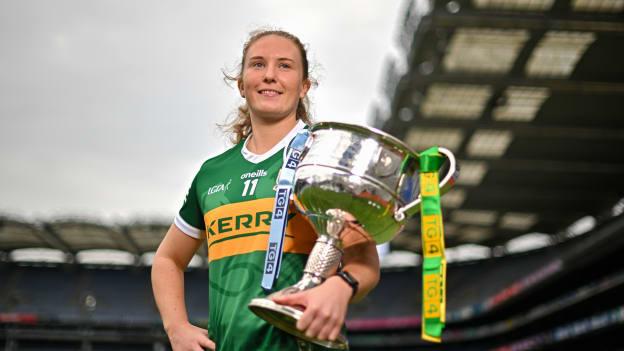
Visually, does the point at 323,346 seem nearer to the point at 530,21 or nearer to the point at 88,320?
the point at 530,21

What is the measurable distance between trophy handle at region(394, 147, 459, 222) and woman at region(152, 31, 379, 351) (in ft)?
0.36

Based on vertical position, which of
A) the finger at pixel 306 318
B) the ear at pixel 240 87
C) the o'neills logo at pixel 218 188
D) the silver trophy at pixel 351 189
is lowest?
the finger at pixel 306 318

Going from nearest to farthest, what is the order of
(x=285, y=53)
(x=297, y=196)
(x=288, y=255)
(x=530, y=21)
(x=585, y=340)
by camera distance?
1. (x=297, y=196)
2. (x=288, y=255)
3. (x=285, y=53)
4. (x=530, y=21)
5. (x=585, y=340)

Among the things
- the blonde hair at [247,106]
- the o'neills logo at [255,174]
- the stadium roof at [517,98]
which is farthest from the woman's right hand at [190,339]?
the stadium roof at [517,98]

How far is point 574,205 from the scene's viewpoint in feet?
90.0

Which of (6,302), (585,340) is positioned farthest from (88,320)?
(585,340)

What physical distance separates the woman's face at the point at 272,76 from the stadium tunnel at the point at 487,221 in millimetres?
13852

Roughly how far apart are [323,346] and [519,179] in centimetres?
2394

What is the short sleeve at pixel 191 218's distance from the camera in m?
2.25

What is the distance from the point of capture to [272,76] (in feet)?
6.64

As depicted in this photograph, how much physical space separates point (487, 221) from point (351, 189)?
2836 cm

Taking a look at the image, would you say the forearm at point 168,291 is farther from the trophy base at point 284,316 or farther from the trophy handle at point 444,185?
the trophy handle at point 444,185

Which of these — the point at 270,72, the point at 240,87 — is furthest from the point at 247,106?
the point at 270,72

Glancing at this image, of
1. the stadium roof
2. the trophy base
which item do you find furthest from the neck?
the stadium roof
